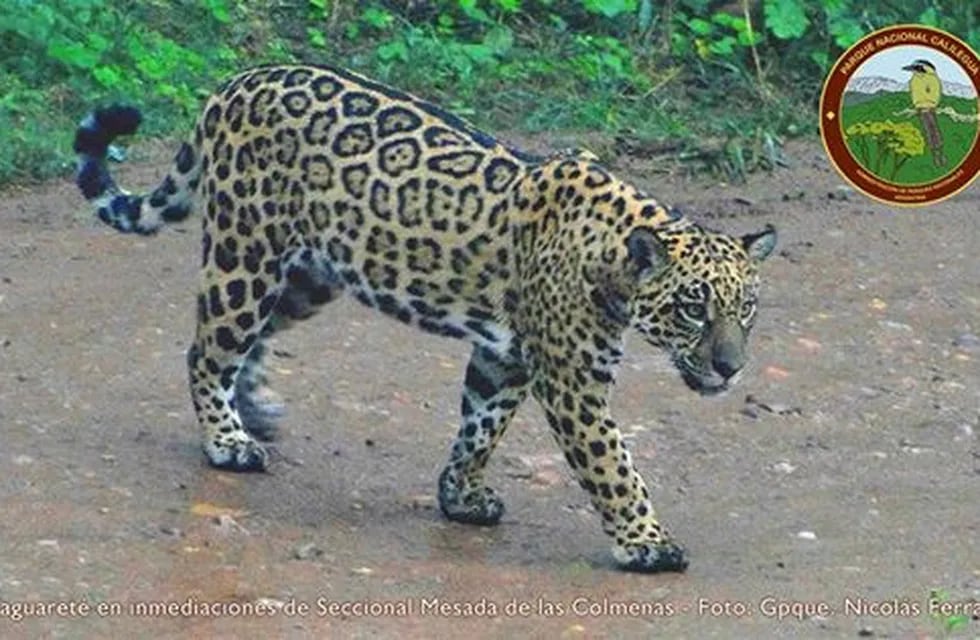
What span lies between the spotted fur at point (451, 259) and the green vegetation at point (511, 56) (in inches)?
A: 159

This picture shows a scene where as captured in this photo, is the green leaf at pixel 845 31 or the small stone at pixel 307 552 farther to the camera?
the green leaf at pixel 845 31

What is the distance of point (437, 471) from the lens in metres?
9.00

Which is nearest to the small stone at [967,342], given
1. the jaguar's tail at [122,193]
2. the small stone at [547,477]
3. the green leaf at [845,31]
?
the small stone at [547,477]

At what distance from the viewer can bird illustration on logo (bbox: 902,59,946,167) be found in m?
12.6

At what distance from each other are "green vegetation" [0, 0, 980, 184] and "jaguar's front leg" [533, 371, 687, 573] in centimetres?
492

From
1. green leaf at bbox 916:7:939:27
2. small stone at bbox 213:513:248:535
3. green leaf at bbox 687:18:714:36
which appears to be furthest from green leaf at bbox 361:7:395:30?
small stone at bbox 213:513:248:535

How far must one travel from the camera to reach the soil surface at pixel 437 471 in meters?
7.48

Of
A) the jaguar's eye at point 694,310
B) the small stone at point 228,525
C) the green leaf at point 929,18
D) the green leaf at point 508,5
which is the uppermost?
the green leaf at point 929,18

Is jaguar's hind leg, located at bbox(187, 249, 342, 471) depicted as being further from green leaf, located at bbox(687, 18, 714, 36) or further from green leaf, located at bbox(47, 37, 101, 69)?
green leaf, located at bbox(687, 18, 714, 36)

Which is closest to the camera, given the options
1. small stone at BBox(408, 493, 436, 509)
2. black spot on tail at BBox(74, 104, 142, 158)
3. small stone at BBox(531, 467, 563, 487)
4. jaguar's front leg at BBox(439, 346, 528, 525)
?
jaguar's front leg at BBox(439, 346, 528, 525)

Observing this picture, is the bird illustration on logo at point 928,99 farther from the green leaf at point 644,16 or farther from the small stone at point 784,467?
the small stone at point 784,467

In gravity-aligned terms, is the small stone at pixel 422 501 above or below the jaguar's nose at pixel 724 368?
below

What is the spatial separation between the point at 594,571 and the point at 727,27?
7.08 metres

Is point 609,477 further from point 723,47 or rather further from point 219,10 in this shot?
point 219,10
